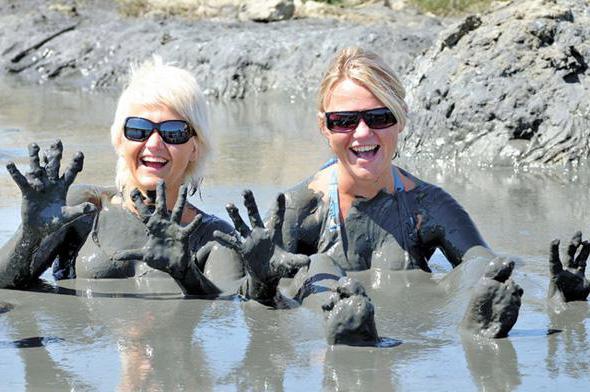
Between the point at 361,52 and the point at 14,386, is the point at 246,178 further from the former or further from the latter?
the point at 14,386

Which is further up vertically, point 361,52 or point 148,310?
point 361,52

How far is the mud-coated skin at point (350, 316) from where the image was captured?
3832 mm

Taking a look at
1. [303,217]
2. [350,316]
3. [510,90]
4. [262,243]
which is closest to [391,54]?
[510,90]

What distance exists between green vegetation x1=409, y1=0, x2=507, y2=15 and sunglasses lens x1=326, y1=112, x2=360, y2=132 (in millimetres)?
15580

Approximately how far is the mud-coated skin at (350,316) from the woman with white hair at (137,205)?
2.52 feet

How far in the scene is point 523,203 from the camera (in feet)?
24.2

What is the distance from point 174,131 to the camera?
4.91 metres

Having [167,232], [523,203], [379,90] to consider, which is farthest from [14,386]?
[523,203]

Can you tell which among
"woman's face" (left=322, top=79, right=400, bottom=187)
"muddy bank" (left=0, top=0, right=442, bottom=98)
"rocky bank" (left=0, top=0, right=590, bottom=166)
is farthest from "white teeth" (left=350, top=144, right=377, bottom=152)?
"muddy bank" (left=0, top=0, right=442, bottom=98)

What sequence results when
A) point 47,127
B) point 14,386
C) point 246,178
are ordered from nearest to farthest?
point 14,386, point 246,178, point 47,127

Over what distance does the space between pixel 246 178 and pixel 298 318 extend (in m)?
4.07

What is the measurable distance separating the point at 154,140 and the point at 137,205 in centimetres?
51

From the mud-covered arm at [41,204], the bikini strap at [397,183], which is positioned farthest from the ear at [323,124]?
the mud-covered arm at [41,204]

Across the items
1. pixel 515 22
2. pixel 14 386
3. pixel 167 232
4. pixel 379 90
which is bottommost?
pixel 14 386
